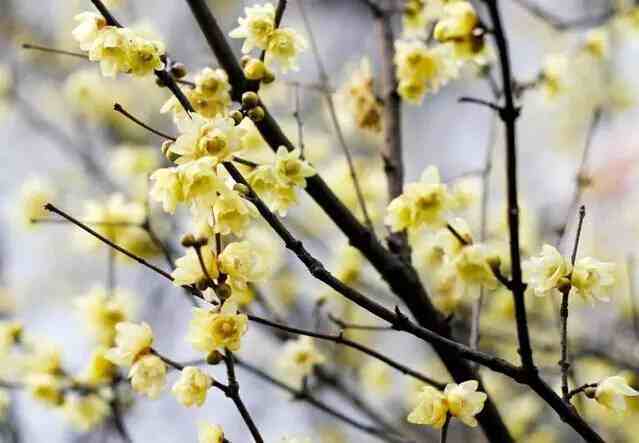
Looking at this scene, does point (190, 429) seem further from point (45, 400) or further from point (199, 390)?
point (199, 390)

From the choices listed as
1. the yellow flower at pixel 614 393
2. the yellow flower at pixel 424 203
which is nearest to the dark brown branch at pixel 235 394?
the yellow flower at pixel 424 203

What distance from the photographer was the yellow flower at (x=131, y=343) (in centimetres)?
120

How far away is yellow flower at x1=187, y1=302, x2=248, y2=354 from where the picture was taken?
111 cm

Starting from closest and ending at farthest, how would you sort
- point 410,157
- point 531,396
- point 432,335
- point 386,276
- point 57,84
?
1. point 432,335
2. point 386,276
3. point 531,396
4. point 57,84
5. point 410,157

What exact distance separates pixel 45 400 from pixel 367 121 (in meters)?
0.87

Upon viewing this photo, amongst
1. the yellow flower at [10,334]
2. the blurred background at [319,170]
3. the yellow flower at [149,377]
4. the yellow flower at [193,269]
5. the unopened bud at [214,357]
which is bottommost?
the blurred background at [319,170]

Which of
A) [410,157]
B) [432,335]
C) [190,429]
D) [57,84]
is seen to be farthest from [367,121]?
[410,157]

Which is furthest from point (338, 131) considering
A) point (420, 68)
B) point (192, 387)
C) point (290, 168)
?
point (192, 387)

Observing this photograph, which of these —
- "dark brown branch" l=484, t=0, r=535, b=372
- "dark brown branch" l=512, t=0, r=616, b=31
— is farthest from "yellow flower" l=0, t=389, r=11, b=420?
"dark brown branch" l=512, t=0, r=616, b=31

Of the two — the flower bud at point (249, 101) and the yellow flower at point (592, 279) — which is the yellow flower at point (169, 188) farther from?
the yellow flower at point (592, 279)

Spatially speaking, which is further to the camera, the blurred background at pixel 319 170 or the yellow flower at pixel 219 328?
the blurred background at pixel 319 170

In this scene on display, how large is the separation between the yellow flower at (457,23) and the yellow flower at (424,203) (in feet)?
0.98

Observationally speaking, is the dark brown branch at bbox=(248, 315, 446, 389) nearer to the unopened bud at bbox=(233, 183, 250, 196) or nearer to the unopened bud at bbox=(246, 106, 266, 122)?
the unopened bud at bbox=(233, 183, 250, 196)

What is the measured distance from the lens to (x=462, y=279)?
1.28 m
